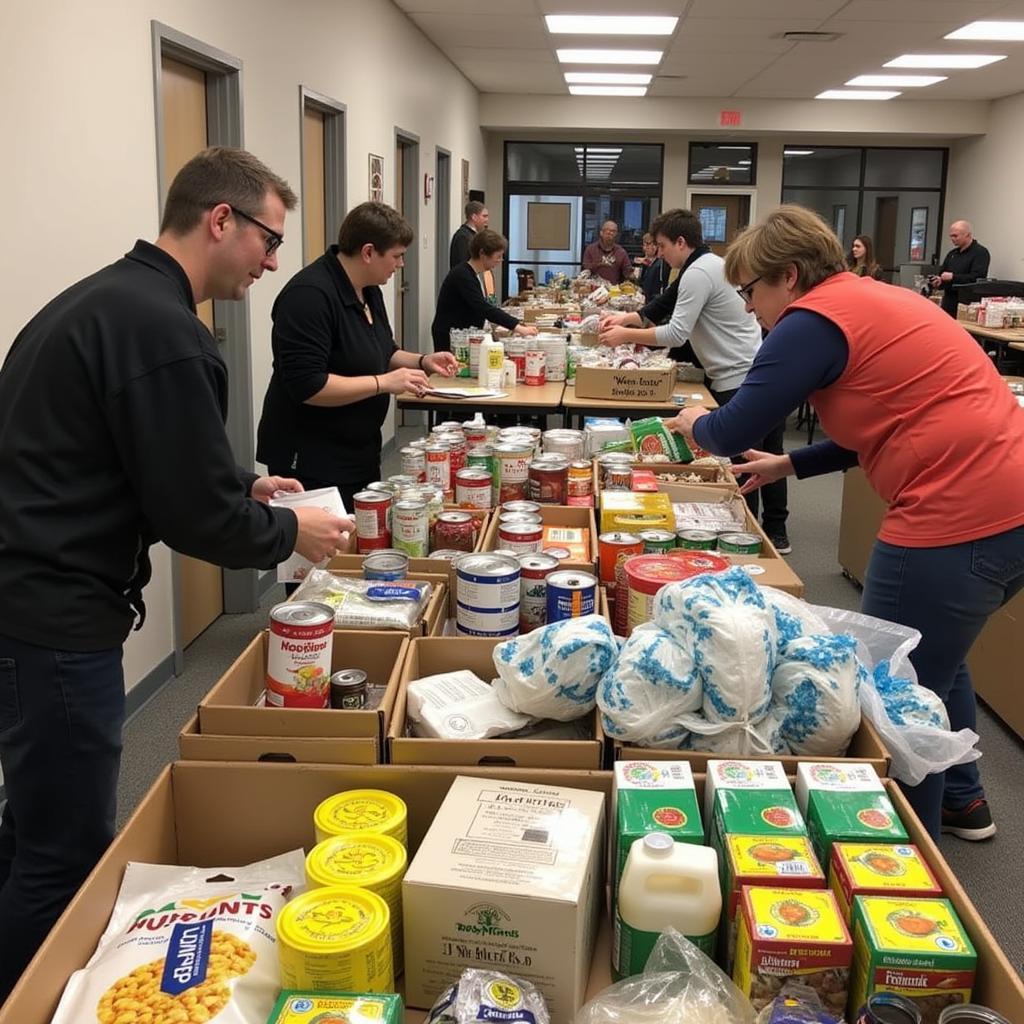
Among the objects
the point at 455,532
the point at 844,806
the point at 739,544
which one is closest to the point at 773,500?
the point at 739,544

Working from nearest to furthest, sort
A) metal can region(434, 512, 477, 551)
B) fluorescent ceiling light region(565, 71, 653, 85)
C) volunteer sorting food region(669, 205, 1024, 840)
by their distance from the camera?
1. volunteer sorting food region(669, 205, 1024, 840)
2. metal can region(434, 512, 477, 551)
3. fluorescent ceiling light region(565, 71, 653, 85)

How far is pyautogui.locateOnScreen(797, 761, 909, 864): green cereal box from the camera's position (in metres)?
1.20

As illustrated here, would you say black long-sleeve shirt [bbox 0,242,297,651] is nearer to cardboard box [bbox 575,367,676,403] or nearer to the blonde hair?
the blonde hair

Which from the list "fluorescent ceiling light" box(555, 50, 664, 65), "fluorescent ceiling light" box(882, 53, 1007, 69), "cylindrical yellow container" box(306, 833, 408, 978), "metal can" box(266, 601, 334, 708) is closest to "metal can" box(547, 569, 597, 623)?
"metal can" box(266, 601, 334, 708)

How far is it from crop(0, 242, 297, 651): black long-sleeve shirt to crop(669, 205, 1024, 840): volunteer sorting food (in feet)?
3.87

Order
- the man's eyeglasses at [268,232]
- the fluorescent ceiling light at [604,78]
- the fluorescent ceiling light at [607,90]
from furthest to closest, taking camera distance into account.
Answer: the fluorescent ceiling light at [607,90] → the fluorescent ceiling light at [604,78] → the man's eyeglasses at [268,232]

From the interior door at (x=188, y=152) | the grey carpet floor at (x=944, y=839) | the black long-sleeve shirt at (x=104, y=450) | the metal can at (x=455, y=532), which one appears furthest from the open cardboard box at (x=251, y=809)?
the interior door at (x=188, y=152)

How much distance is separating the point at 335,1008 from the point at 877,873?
60 cm

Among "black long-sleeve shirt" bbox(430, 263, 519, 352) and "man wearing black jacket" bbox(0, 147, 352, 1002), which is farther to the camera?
"black long-sleeve shirt" bbox(430, 263, 519, 352)

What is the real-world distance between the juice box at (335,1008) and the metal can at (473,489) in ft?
5.17

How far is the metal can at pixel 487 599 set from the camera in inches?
70.9

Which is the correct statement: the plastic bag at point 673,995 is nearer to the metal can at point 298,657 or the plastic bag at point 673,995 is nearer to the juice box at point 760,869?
the juice box at point 760,869

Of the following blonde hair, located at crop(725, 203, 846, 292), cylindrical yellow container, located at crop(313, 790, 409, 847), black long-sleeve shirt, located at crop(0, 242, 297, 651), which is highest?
blonde hair, located at crop(725, 203, 846, 292)

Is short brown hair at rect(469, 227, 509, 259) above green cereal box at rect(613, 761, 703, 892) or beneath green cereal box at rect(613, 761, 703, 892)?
above
